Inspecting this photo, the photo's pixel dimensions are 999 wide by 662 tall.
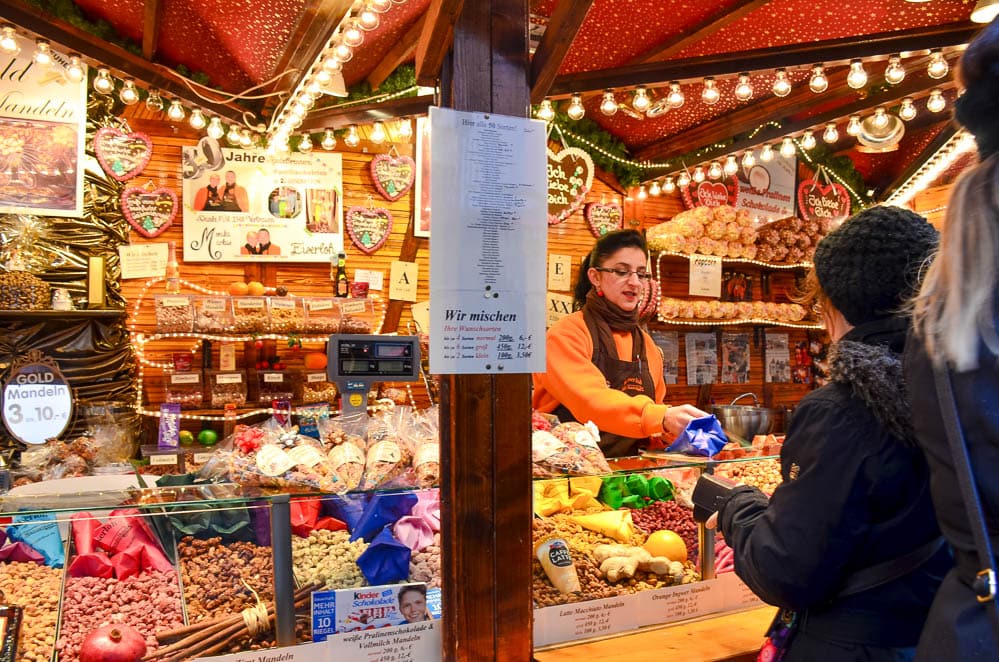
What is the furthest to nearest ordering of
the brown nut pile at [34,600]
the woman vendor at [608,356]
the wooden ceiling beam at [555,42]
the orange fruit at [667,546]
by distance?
the woman vendor at [608,356] → the orange fruit at [667,546] → the wooden ceiling beam at [555,42] → the brown nut pile at [34,600]

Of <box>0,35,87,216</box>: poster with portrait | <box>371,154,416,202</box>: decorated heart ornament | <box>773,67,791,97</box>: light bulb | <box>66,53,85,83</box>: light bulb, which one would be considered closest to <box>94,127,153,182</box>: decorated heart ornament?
<box>0,35,87,216</box>: poster with portrait

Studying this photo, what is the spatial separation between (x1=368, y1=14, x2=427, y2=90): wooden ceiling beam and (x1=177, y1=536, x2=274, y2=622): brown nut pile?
3320mm

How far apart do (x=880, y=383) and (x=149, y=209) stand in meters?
4.74

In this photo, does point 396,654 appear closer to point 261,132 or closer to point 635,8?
point 635,8

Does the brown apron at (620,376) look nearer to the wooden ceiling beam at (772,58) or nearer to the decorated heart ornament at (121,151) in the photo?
the wooden ceiling beam at (772,58)

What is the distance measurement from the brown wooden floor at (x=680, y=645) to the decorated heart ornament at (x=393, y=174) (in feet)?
13.6

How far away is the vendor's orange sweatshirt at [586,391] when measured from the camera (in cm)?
252

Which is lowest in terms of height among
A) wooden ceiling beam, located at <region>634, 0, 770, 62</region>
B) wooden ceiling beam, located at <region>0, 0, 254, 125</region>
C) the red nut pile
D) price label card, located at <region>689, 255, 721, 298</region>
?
the red nut pile

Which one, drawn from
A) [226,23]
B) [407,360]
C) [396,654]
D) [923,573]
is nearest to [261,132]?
[226,23]

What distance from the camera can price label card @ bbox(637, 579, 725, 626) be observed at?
1.75 m

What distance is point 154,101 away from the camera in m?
4.50

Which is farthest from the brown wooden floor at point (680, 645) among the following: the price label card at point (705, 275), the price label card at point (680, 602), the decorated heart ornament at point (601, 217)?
the decorated heart ornament at point (601, 217)

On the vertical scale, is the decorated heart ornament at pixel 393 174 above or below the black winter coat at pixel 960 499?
above

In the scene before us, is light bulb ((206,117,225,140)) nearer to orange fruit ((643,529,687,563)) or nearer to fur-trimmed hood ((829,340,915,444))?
orange fruit ((643,529,687,563))
